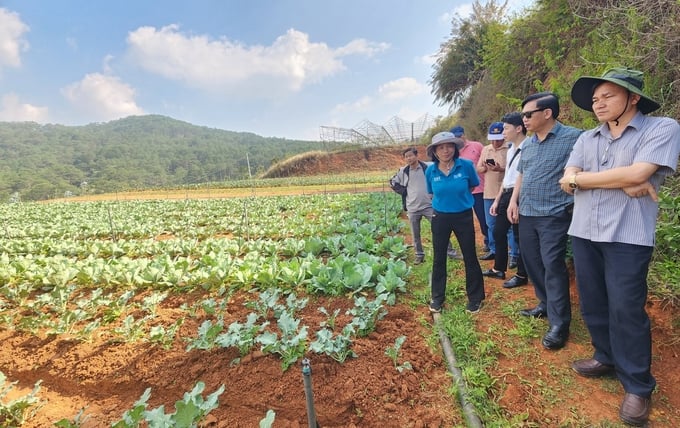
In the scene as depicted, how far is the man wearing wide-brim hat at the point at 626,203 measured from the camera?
173 centimetres

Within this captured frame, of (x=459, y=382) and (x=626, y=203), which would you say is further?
(x=459, y=382)

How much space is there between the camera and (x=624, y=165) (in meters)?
1.84

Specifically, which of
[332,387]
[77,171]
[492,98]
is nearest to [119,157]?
[77,171]

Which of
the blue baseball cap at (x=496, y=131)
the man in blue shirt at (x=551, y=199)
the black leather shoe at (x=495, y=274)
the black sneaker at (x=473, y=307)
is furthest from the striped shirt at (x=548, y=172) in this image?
the black leather shoe at (x=495, y=274)

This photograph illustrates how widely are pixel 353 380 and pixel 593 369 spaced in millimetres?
1706

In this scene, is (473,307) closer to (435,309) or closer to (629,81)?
(435,309)

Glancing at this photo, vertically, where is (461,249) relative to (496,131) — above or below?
below

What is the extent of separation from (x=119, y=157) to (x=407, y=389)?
9697 cm

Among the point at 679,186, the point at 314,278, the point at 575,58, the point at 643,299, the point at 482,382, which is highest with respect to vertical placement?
the point at 575,58

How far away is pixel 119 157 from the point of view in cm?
7906

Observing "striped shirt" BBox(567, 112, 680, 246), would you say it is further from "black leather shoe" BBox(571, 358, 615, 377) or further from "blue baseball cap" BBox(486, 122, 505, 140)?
"blue baseball cap" BBox(486, 122, 505, 140)

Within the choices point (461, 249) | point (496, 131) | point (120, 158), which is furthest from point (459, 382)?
point (120, 158)

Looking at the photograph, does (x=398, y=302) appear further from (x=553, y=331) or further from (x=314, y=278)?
(x=553, y=331)

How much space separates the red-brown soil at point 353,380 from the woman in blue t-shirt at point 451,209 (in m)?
0.26
